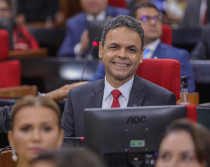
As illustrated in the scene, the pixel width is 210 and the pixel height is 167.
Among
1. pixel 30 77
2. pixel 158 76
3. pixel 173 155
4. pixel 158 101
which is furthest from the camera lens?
pixel 30 77

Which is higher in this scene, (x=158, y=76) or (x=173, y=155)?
(x=158, y=76)

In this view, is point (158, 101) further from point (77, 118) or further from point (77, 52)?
point (77, 52)

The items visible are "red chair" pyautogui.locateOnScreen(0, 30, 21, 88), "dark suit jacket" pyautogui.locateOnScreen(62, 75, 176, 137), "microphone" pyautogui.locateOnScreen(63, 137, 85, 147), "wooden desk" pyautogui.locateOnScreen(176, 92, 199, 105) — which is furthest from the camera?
"red chair" pyautogui.locateOnScreen(0, 30, 21, 88)

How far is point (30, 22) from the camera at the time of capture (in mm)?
9328

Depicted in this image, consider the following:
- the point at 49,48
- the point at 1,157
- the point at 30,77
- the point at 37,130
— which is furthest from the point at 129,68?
the point at 49,48

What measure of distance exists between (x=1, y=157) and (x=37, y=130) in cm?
102

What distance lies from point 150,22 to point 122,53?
1.89 meters

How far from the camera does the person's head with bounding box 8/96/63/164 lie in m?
2.28

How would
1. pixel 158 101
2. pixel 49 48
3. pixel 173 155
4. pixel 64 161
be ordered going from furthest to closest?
pixel 49 48
pixel 158 101
pixel 173 155
pixel 64 161

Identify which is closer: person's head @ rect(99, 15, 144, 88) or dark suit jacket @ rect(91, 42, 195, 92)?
person's head @ rect(99, 15, 144, 88)

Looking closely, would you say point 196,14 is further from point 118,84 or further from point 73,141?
point 73,141

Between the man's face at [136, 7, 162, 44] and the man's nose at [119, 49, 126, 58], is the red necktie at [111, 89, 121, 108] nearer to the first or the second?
the man's nose at [119, 49, 126, 58]

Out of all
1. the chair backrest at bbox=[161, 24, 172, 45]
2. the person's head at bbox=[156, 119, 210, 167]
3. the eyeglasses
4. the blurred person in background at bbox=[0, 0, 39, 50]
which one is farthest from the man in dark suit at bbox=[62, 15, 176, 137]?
the blurred person in background at bbox=[0, 0, 39, 50]

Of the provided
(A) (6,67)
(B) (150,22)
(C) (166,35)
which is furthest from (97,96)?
(A) (6,67)
